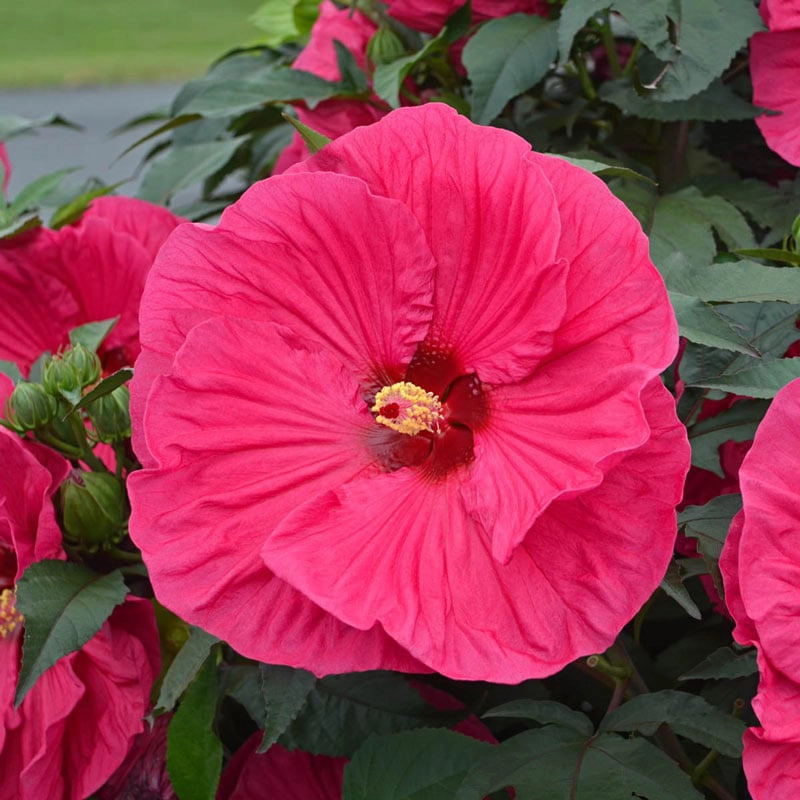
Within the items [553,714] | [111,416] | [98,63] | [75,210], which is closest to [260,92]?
[75,210]

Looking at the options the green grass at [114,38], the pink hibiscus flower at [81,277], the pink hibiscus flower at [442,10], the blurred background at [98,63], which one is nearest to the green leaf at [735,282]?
the pink hibiscus flower at [442,10]

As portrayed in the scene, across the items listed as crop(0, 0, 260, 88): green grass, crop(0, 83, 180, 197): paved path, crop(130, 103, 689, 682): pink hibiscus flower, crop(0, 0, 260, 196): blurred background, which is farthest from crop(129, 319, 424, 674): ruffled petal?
crop(0, 0, 260, 88): green grass

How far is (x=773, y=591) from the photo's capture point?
560 millimetres

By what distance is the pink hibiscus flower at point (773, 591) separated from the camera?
56 cm

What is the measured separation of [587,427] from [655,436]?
3 cm

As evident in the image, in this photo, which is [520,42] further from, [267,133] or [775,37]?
[267,133]

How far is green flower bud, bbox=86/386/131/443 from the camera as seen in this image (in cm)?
76

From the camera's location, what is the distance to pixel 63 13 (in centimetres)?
1076

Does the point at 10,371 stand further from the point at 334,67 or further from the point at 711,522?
the point at 711,522

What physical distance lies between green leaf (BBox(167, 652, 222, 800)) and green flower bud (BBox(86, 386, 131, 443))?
17cm

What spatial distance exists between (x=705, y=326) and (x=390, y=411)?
0.18m

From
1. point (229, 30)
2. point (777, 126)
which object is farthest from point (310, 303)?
point (229, 30)

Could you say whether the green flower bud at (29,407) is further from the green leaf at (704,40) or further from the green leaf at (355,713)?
the green leaf at (704,40)

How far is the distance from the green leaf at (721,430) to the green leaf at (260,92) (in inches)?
15.8
